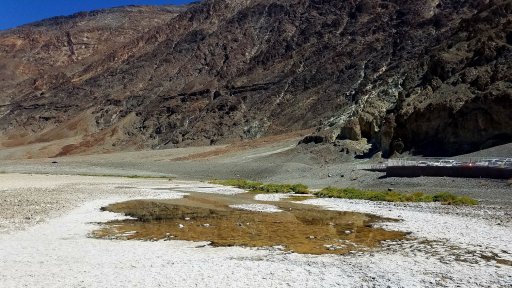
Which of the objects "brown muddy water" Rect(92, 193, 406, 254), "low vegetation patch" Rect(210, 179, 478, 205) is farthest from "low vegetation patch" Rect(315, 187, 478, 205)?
"brown muddy water" Rect(92, 193, 406, 254)

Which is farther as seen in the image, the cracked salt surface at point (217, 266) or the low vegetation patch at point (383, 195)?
the low vegetation patch at point (383, 195)

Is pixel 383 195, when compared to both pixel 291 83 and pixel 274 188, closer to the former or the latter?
pixel 274 188

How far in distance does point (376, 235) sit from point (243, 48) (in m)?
116

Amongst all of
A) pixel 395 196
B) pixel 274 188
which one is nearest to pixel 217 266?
pixel 395 196

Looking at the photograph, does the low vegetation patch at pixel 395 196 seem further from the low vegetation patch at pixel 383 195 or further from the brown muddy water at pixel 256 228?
the brown muddy water at pixel 256 228

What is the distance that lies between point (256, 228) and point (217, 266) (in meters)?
6.01

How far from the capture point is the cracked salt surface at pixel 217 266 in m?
10.7

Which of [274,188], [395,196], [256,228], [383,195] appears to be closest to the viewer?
[256,228]

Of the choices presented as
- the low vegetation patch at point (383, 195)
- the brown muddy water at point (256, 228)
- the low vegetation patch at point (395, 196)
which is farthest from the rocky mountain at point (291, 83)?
the brown muddy water at point (256, 228)

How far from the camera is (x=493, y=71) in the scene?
44219 millimetres

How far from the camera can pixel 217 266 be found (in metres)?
12.0

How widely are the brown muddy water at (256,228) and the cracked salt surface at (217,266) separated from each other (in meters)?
0.98

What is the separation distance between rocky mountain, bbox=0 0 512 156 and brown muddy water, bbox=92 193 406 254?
2382 cm

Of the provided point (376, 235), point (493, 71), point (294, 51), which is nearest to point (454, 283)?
point (376, 235)
